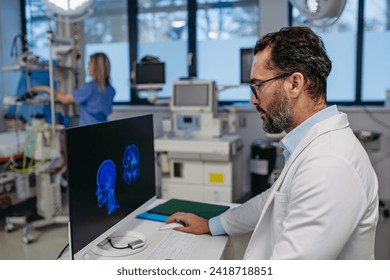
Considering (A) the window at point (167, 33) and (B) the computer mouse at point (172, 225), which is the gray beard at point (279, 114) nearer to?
(B) the computer mouse at point (172, 225)

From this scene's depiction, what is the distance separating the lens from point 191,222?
1341 millimetres

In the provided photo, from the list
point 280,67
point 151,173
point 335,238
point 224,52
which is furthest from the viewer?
point 224,52

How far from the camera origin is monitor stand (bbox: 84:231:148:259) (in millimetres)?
1127

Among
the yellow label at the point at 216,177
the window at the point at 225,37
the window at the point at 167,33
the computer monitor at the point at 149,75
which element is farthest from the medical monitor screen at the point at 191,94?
the window at the point at 167,33

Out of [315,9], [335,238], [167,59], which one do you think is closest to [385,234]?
[315,9]

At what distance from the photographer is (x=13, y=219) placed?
3.07m

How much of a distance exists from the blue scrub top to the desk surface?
192 centimetres


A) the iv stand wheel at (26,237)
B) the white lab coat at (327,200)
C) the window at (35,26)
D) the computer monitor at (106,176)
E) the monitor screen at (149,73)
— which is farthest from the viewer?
the window at (35,26)

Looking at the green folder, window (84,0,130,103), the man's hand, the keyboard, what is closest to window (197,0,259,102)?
window (84,0,130,103)

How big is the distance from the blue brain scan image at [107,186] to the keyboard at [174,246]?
0.18m

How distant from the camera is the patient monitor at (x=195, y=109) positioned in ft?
10.2

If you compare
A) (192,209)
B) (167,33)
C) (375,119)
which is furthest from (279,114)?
(167,33)
